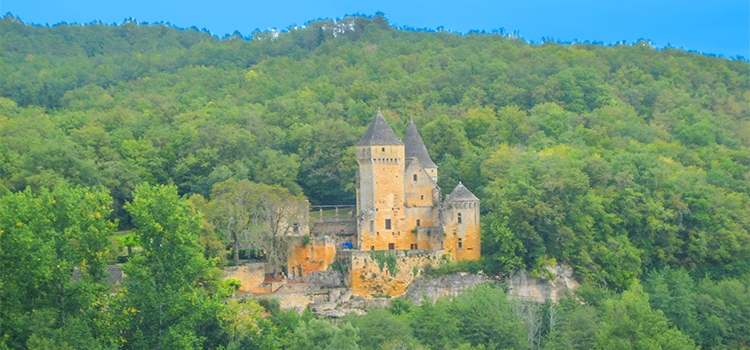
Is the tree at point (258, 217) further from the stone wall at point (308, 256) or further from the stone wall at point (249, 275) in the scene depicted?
the stone wall at point (249, 275)

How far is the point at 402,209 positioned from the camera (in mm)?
68688

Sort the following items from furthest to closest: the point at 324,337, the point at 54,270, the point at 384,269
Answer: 1. the point at 384,269
2. the point at 324,337
3. the point at 54,270

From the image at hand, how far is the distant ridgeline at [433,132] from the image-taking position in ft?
228

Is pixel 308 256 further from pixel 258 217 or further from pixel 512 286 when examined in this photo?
pixel 512 286

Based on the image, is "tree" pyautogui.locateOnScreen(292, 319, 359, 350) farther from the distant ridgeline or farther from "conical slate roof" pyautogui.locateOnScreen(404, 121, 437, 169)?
"conical slate roof" pyautogui.locateOnScreen(404, 121, 437, 169)

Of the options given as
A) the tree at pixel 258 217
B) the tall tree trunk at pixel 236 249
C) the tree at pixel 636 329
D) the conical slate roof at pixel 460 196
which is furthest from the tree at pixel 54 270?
the tree at pixel 636 329

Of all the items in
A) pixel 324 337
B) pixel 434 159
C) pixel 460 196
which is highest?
pixel 434 159

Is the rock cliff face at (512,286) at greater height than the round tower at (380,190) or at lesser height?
lesser

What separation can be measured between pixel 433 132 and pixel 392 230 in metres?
15.7

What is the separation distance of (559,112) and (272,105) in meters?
20.1

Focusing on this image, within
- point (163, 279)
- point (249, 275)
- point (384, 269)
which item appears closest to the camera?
point (163, 279)

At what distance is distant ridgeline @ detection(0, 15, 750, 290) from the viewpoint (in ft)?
228

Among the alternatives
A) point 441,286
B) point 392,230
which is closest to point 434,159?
point 392,230

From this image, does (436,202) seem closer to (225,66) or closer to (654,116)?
(654,116)
